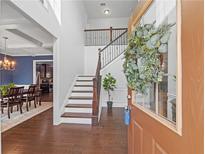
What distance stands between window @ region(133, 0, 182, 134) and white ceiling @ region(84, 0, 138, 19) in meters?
6.72

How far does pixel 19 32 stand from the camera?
5.76 meters

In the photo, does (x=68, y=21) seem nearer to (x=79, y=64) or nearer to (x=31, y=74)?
(x=79, y=64)

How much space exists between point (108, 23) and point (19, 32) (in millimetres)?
5136

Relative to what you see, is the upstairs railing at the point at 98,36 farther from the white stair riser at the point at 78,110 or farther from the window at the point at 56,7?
the white stair riser at the point at 78,110

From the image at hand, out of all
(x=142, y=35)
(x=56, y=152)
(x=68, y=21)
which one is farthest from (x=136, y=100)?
(x=68, y=21)

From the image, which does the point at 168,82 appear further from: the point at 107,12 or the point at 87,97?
the point at 107,12

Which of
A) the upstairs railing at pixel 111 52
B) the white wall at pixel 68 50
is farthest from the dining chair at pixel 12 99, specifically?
the upstairs railing at pixel 111 52

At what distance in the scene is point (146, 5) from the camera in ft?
5.24

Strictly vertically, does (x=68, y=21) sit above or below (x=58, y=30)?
above

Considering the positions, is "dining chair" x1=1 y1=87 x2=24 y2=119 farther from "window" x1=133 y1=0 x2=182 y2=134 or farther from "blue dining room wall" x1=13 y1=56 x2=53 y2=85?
"blue dining room wall" x1=13 y1=56 x2=53 y2=85

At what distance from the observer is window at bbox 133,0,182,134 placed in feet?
3.25

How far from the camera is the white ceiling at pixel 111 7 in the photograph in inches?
307

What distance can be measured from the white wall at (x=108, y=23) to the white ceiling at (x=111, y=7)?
Answer: 240 millimetres

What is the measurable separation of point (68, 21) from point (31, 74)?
6.22 m
